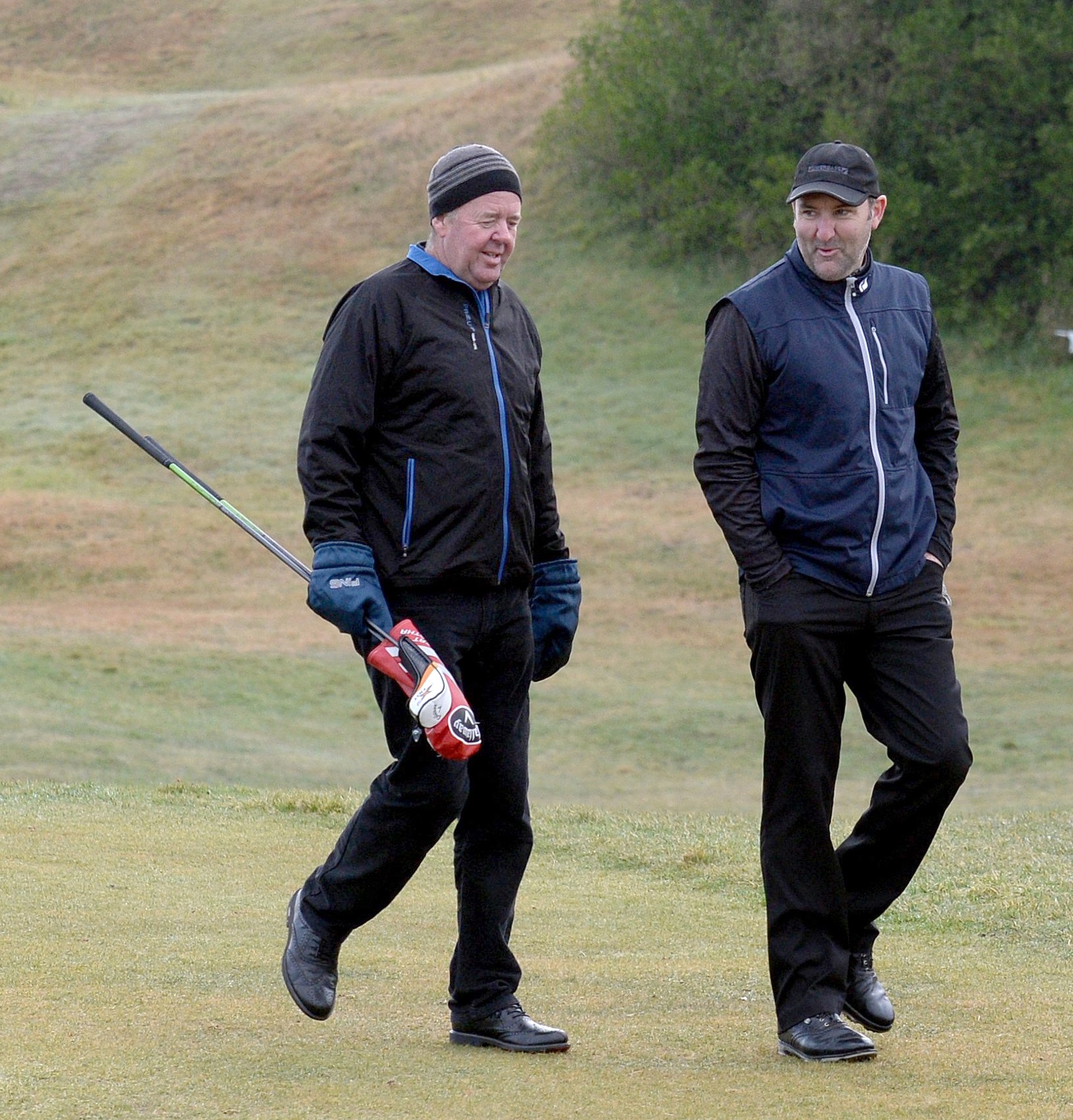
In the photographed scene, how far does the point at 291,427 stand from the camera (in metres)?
27.6

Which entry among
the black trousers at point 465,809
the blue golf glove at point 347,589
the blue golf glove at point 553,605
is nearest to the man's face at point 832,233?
the blue golf glove at point 553,605

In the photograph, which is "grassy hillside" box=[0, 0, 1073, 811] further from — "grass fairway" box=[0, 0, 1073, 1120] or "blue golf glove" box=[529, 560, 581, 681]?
"blue golf glove" box=[529, 560, 581, 681]

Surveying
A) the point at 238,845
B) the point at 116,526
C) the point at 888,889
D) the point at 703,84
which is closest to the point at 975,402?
the point at 703,84

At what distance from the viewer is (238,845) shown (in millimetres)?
7875

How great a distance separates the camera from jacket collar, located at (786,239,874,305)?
182 inches

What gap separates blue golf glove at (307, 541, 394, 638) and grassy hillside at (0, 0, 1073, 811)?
8.17m

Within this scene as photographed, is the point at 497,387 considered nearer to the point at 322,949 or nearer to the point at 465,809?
the point at 465,809

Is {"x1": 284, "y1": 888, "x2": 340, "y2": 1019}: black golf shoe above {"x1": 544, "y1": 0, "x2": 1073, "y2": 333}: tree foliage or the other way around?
the other way around

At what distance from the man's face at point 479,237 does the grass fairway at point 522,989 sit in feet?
6.46

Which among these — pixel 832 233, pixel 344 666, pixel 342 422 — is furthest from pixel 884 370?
pixel 344 666

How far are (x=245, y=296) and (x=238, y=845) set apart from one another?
25998 mm

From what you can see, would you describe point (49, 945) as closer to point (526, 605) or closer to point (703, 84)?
point (526, 605)

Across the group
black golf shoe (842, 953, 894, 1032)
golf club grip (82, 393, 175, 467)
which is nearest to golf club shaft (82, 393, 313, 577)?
golf club grip (82, 393, 175, 467)

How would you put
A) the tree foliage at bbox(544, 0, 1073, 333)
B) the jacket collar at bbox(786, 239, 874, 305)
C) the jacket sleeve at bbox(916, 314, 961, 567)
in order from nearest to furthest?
the jacket collar at bbox(786, 239, 874, 305) → the jacket sleeve at bbox(916, 314, 961, 567) → the tree foliage at bbox(544, 0, 1073, 333)
